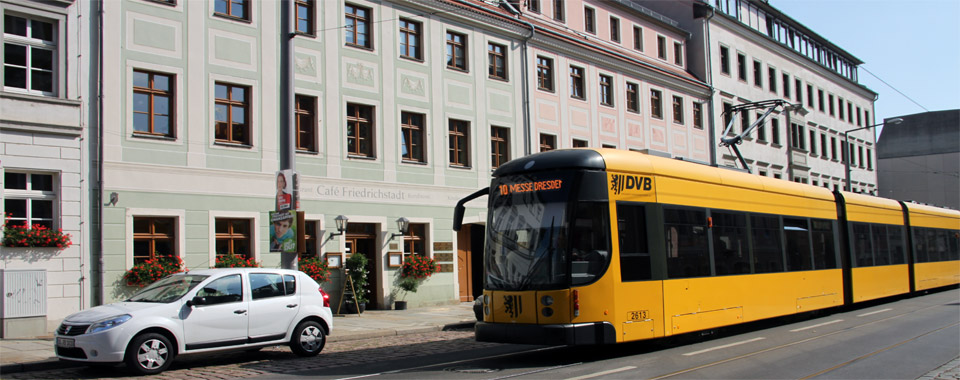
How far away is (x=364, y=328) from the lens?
18.1m

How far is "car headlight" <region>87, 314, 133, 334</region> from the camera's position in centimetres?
1128

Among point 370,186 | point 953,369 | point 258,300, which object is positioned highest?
point 370,186

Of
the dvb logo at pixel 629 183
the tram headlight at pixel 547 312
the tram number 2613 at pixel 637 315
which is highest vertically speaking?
the dvb logo at pixel 629 183

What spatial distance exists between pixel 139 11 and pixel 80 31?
151 centimetres

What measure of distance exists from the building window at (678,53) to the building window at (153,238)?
2737cm

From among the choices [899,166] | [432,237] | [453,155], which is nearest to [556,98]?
[453,155]

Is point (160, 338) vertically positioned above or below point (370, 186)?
below

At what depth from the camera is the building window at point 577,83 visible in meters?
30.7

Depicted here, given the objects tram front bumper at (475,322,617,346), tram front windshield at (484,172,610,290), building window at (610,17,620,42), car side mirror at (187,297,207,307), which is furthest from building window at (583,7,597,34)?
car side mirror at (187,297,207,307)

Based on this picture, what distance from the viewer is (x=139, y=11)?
18.5 meters

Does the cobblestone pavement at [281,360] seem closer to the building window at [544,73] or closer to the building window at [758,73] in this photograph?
the building window at [544,73]

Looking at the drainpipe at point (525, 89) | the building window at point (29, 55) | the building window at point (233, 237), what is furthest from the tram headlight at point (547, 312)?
the drainpipe at point (525, 89)

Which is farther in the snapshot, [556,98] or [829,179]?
[829,179]

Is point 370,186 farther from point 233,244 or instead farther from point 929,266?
point 929,266
